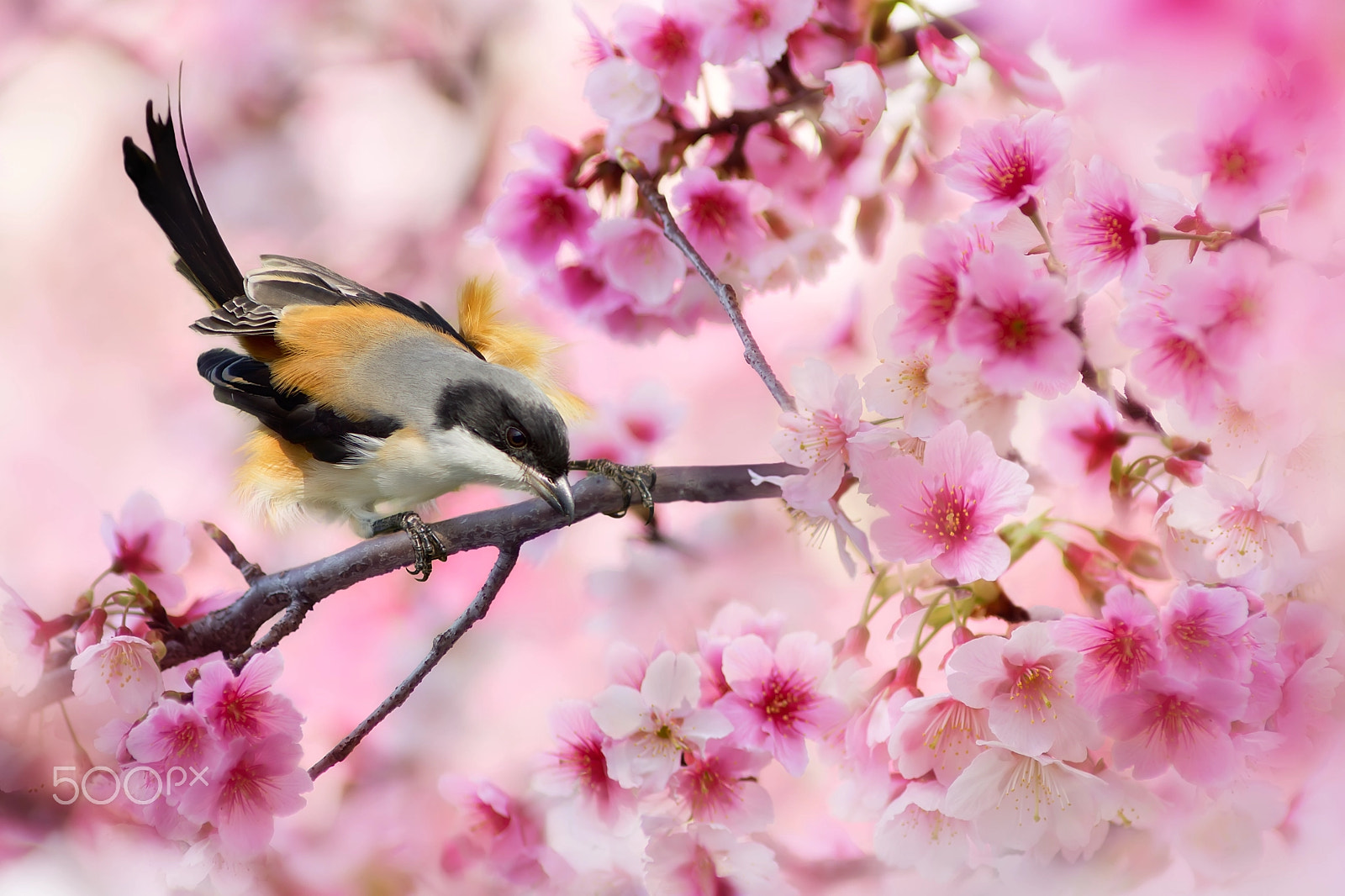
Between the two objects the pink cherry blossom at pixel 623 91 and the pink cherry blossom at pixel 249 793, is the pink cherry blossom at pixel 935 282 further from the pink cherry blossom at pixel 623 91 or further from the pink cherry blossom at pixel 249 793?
the pink cherry blossom at pixel 249 793

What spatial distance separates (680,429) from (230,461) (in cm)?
31

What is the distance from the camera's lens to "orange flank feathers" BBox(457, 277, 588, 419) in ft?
2.18

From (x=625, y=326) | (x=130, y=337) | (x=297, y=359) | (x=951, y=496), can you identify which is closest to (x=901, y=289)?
(x=951, y=496)

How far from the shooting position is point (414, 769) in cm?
60

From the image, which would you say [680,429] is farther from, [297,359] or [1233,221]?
[1233,221]

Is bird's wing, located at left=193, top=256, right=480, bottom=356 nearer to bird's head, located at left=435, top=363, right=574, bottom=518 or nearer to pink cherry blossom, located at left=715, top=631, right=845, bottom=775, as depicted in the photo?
bird's head, located at left=435, top=363, right=574, bottom=518

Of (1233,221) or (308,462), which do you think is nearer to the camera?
(1233,221)

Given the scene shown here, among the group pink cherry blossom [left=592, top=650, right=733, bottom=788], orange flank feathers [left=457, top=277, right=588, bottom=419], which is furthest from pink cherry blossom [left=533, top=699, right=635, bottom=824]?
orange flank feathers [left=457, top=277, right=588, bottom=419]

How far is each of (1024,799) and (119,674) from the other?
0.45m

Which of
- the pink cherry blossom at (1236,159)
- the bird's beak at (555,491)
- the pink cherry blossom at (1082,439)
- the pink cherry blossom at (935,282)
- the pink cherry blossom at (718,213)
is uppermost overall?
the pink cherry blossom at (1236,159)

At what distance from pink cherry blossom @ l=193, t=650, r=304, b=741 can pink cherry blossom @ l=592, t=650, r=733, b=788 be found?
17 centimetres

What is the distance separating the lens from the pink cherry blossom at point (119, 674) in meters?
0.49

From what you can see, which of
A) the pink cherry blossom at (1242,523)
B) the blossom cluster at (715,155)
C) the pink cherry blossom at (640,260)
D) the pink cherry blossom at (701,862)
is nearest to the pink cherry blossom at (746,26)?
the blossom cluster at (715,155)

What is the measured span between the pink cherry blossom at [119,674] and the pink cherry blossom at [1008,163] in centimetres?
47
